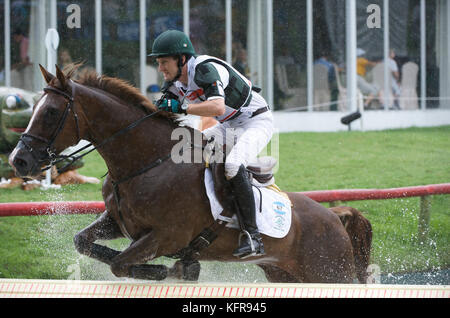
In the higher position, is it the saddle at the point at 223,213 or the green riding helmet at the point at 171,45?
the green riding helmet at the point at 171,45

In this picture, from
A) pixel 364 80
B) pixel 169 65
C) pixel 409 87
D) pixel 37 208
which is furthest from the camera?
pixel 409 87

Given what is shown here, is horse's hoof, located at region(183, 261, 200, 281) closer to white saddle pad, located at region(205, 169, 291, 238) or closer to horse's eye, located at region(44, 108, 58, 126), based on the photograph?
white saddle pad, located at region(205, 169, 291, 238)

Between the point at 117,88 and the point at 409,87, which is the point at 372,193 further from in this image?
the point at 409,87

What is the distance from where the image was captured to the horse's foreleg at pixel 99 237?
4.11 meters

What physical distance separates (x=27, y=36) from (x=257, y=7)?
4058 mm

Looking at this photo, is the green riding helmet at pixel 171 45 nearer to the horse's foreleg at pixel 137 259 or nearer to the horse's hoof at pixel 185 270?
the horse's foreleg at pixel 137 259

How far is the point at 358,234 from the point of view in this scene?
16.3 feet

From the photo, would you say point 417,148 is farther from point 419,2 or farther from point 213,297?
point 213,297

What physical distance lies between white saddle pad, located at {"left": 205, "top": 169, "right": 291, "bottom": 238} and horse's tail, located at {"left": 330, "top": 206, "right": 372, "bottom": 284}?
26.6 inches

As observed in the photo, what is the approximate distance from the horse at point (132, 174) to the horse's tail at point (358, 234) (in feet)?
2.13

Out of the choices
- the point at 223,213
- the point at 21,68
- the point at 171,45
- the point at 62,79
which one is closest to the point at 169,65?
the point at 171,45

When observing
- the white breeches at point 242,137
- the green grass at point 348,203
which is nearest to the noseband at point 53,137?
the white breeches at point 242,137

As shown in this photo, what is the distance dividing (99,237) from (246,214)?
3.24 feet

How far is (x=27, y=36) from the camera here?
421 inches
